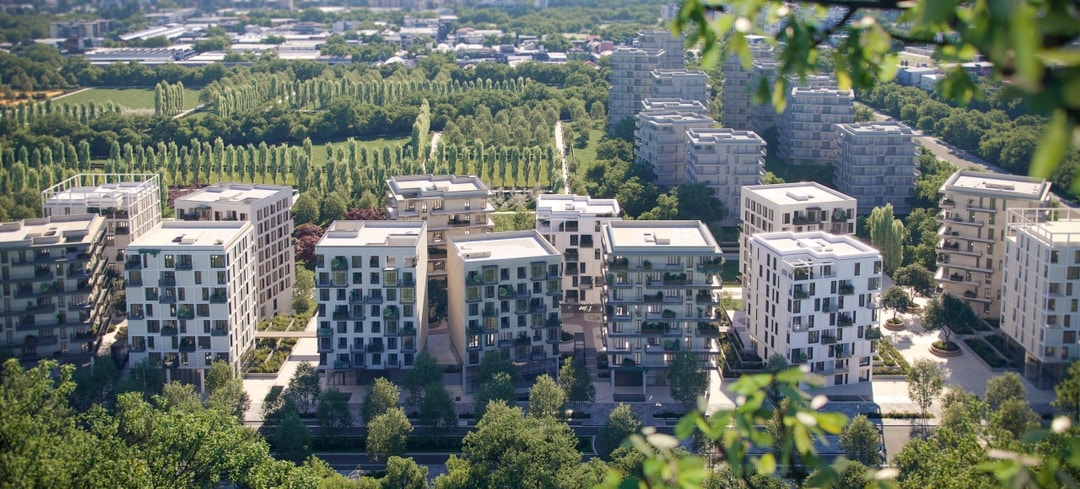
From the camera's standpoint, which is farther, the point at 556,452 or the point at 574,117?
the point at 574,117

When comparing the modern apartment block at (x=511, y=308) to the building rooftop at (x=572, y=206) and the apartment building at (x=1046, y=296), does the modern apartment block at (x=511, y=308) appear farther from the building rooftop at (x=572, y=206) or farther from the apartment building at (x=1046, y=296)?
the apartment building at (x=1046, y=296)

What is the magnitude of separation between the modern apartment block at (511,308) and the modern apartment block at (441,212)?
484 centimetres

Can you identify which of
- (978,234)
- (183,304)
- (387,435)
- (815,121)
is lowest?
(387,435)

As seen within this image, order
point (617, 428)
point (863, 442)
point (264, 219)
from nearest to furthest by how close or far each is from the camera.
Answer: point (863, 442)
point (617, 428)
point (264, 219)

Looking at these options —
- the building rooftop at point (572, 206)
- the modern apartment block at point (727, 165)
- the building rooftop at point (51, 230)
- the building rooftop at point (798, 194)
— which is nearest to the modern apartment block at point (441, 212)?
the building rooftop at point (572, 206)

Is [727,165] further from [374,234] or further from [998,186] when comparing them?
[374,234]

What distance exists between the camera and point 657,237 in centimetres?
3045

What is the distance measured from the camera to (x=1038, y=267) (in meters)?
28.5

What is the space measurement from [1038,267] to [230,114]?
4776 cm

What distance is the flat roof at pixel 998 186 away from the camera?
108 ft

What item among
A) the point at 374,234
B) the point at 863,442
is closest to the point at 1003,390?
the point at 863,442

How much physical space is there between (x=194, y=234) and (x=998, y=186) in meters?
23.5

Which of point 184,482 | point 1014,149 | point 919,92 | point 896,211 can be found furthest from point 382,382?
point 919,92

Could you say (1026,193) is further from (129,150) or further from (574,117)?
(129,150)
